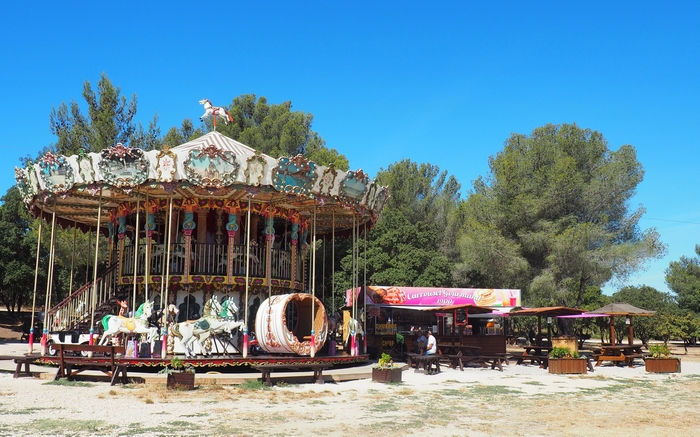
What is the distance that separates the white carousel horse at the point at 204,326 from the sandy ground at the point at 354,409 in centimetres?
249

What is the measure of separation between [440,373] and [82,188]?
38.5 ft

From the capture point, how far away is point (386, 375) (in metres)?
16.9

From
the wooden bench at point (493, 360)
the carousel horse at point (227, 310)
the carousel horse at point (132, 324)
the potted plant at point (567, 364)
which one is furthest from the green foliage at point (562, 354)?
the carousel horse at point (132, 324)

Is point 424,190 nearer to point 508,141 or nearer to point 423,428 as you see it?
point 508,141

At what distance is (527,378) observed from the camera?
19.4 meters

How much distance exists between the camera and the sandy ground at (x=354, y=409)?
9.73 meters

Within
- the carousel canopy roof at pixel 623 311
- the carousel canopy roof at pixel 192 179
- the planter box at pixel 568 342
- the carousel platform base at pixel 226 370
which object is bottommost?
the carousel platform base at pixel 226 370

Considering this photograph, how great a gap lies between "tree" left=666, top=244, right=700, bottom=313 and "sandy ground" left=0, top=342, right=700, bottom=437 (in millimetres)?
47165

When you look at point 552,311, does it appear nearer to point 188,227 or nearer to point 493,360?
point 493,360

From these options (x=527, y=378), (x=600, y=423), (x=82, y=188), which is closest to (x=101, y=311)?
(x=82, y=188)

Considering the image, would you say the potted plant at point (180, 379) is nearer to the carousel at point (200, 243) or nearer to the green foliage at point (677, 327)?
the carousel at point (200, 243)

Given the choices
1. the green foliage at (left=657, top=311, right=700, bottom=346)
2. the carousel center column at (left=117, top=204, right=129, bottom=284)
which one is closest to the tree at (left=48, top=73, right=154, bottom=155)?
the carousel center column at (left=117, top=204, right=129, bottom=284)

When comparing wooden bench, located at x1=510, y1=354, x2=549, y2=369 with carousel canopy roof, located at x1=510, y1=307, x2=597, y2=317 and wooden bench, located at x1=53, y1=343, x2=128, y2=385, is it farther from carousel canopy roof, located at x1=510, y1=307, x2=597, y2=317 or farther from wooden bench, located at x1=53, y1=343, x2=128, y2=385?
wooden bench, located at x1=53, y1=343, x2=128, y2=385

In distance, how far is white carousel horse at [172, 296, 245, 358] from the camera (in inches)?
685
